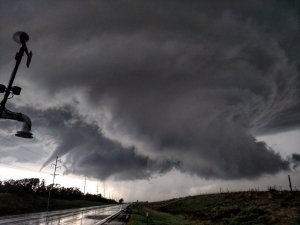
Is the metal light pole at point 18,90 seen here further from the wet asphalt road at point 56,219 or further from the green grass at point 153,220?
the green grass at point 153,220

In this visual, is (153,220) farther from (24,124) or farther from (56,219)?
(24,124)

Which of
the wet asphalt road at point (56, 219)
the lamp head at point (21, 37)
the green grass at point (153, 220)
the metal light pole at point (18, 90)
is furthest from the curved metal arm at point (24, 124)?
the green grass at point (153, 220)

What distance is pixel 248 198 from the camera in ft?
245

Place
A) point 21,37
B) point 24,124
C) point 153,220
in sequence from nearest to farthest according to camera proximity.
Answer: point 21,37 < point 24,124 < point 153,220

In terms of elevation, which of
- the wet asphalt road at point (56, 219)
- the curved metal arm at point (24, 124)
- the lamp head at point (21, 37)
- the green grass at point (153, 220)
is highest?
the lamp head at point (21, 37)

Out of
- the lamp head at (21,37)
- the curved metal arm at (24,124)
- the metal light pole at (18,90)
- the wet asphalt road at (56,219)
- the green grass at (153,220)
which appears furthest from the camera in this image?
the green grass at (153,220)

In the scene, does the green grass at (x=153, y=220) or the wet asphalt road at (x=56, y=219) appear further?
the green grass at (x=153, y=220)

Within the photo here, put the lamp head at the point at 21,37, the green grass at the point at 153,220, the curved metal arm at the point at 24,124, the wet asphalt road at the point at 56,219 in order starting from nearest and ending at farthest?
1. the lamp head at the point at 21,37
2. the curved metal arm at the point at 24,124
3. the wet asphalt road at the point at 56,219
4. the green grass at the point at 153,220

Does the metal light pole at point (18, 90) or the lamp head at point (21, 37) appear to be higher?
the lamp head at point (21, 37)

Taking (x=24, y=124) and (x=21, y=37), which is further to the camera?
(x=24, y=124)

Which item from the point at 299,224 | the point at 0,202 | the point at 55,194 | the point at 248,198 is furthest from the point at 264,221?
the point at 55,194

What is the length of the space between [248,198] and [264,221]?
31357mm

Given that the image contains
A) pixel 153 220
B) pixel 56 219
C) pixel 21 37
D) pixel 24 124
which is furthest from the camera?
pixel 153 220

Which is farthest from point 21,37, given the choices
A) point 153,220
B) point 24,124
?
point 153,220
